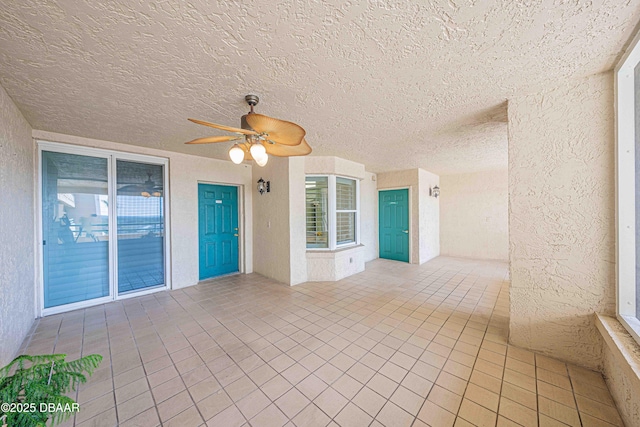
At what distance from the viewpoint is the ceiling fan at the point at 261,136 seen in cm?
156

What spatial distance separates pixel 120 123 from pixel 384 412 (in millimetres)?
3736

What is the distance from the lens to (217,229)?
445cm

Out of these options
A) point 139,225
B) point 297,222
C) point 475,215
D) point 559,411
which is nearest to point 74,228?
point 139,225

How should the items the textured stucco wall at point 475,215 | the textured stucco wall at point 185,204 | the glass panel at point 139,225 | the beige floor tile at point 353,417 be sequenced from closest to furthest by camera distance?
1. the beige floor tile at point 353,417
2. the glass panel at point 139,225
3. the textured stucco wall at point 185,204
4. the textured stucco wall at point 475,215

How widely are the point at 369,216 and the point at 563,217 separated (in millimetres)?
4047

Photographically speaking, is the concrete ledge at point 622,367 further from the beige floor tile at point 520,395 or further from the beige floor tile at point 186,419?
the beige floor tile at point 186,419

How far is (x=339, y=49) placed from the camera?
4.71 ft

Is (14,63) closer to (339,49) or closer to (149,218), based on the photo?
(339,49)

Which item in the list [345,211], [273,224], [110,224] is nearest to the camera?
[110,224]

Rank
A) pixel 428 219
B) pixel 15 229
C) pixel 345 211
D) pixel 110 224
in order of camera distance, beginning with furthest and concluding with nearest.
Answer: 1. pixel 428 219
2. pixel 345 211
3. pixel 110 224
4. pixel 15 229

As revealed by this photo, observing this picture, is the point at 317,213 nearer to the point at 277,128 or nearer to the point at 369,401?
the point at 277,128

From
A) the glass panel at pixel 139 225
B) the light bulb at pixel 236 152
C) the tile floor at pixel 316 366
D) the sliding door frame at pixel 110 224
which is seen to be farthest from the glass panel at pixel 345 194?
the glass panel at pixel 139 225

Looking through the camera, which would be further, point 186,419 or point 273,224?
point 273,224

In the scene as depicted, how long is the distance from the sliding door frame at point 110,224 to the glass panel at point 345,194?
3003mm
